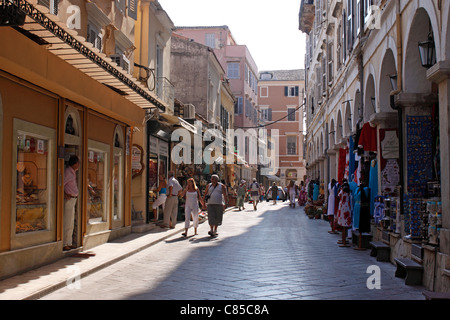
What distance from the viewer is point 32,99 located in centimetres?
934

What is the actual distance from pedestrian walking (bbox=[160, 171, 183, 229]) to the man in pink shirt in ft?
19.8

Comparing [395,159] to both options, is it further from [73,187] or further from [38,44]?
[38,44]

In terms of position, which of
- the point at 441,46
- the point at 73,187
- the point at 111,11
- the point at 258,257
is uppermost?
the point at 111,11

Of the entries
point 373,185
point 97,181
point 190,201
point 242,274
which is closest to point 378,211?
point 373,185

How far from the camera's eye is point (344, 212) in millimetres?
13008

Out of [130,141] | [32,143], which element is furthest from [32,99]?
[130,141]

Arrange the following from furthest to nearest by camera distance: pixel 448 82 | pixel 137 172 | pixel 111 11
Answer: pixel 137 172 < pixel 111 11 < pixel 448 82

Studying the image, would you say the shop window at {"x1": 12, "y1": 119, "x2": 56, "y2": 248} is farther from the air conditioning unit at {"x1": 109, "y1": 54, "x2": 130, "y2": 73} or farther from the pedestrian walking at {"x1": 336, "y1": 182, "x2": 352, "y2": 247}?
the pedestrian walking at {"x1": 336, "y1": 182, "x2": 352, "y2": 247}

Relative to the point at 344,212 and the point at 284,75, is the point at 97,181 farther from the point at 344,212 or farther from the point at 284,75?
the point at 284,75

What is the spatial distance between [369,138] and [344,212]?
189 cm

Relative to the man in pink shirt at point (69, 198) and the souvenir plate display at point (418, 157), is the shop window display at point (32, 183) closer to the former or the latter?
the man in pink shirt at point (69, 198)

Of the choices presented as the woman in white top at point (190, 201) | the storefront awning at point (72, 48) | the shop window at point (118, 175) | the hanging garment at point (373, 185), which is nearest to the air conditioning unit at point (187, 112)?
the woman in white top at point (190, 201)
